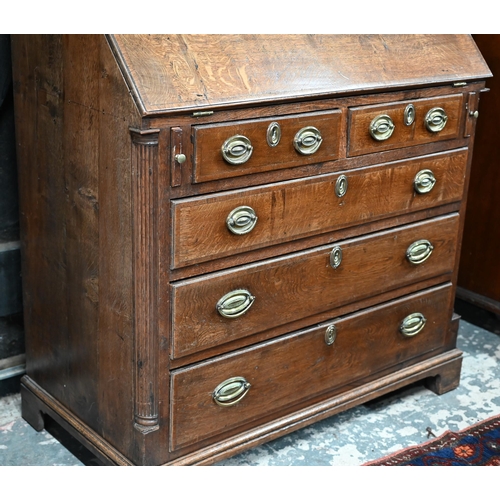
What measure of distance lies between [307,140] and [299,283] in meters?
0.45

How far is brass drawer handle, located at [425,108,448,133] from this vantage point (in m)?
2.87

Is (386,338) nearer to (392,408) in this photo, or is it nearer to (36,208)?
(392,408)

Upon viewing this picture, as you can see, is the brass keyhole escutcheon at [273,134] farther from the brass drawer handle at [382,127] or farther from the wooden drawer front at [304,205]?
the brass drawer handle at [382,127]

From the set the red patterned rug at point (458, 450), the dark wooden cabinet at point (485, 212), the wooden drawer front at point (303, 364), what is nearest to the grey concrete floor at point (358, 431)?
the red patterned rug at point (458, 450)

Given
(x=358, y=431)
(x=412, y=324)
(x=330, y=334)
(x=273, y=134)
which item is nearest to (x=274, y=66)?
(x=273, y=134)

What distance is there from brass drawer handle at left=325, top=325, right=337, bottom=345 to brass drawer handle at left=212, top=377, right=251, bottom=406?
1.10ft

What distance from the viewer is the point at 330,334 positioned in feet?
9.45

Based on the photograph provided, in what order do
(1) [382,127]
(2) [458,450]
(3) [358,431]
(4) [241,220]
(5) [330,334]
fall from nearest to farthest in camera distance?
(4) [241,220], (1) [382,127], (5) [330,334], (2) [458,450], (3) [358,431]

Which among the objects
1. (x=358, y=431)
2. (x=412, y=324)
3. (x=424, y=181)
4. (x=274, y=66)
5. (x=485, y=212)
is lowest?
(x=358, y=431)

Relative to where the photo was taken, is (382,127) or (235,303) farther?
(382,127)

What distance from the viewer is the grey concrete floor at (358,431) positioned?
2.90m

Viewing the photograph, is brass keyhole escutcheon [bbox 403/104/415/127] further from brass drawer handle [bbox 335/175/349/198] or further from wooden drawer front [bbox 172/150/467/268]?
brass drawer handle [bbox 335/175/349/198]

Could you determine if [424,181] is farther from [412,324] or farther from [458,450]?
[458,450]

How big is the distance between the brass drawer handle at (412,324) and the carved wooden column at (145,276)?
3.39 feet
